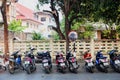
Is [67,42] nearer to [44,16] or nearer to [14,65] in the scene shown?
[14,65]

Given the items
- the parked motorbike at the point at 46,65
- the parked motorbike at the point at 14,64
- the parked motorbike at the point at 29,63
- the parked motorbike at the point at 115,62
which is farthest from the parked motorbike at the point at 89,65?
the parked motorbike at the point at 14,64

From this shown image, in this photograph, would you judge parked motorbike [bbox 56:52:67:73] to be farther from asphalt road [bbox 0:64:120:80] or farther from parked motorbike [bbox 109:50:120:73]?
parked motorbike [bbox 109:50:120:73]

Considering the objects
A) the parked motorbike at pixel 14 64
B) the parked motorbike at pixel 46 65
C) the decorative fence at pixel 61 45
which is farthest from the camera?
the decorative fence at pixel 61 45

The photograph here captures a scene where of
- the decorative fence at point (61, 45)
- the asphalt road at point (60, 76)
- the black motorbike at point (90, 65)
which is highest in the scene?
the decorative fence at point (61, 45)

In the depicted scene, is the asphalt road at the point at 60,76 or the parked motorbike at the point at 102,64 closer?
the asphalt road at the point at 60,76

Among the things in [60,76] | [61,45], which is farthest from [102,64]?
[61,45]

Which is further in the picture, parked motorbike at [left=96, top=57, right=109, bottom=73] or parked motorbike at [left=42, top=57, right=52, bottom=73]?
parked motorbike at [left=42, top=57, right=52, bottom=73]

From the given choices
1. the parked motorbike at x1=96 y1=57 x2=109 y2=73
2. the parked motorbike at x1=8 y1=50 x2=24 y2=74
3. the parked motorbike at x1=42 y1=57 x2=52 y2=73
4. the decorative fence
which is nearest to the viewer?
the parked motorbike at x1=96 y1=57 x2=109 y2=73

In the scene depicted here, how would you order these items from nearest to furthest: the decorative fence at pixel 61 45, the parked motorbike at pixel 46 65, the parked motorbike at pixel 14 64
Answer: the parked motorbike at pixel 46 65, the parked motorbike at pixel 14 64, the decorative fence at pixel 61 45

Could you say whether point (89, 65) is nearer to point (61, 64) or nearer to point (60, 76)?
point (61, 64)

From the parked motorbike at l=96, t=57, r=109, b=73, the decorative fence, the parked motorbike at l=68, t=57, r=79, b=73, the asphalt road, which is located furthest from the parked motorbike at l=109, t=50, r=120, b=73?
the decorative fence

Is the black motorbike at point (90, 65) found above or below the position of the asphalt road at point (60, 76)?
above

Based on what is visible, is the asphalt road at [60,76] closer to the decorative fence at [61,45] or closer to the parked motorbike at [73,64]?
the parked motorbike at [73,64]

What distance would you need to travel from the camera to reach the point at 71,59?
44.8 feet
